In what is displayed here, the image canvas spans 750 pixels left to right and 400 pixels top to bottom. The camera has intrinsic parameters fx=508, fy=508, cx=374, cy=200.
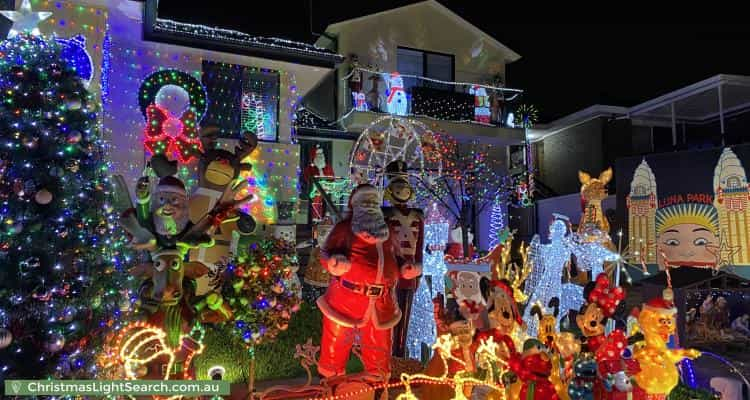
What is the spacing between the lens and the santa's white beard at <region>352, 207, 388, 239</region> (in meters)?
4.75

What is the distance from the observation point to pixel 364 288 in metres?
4.68

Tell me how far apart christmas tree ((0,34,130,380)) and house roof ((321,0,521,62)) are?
12071 mm

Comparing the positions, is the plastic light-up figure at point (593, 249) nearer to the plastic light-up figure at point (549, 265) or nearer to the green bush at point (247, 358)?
the plastic light-up figure at point (549, 265)

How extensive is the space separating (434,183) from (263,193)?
4.66 metres

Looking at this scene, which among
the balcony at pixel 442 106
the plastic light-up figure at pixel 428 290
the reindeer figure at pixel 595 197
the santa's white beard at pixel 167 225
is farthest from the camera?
the balcony at pixel 442 106

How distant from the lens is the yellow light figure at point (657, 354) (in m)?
4.01

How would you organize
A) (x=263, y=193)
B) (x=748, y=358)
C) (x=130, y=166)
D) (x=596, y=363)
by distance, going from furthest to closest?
Answer: 1. (x=263, y=193)
2. (x=130, y=166)
3. (x=748, y=358)
4. (x=596, y=363)

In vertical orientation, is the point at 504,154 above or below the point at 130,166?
above

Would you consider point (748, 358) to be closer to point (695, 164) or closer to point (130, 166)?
point (695, 164)

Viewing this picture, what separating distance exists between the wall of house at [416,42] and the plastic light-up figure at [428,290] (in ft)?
27.2

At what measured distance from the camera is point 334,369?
4719mm

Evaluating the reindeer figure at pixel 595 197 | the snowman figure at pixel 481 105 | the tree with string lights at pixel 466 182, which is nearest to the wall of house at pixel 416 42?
the snowman figure at pixel 481 105

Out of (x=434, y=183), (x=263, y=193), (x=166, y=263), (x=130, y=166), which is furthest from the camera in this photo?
(x=434, y=183)

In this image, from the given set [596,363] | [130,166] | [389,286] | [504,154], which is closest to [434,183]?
[504,154]
